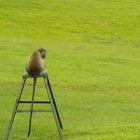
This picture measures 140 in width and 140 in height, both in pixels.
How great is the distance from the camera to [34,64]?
12.0m

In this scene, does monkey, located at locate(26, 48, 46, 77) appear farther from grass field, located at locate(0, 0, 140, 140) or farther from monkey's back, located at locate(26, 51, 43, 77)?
grass field, located at locate(0, 0, 140, 140)

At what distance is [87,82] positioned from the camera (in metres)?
26.2

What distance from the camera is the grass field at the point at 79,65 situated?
53.4ft

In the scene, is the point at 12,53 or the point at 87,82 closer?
the point at 87,82

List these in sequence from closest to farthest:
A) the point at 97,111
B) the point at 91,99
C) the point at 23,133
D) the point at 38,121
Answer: the point at 23,133 → the point at 38,121 → the point at 97,111 → the point at 91,99

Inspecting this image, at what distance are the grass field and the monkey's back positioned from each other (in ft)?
6.75

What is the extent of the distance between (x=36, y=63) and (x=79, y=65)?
61.5 feet

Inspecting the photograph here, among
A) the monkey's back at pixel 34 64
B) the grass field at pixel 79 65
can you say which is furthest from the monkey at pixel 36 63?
the grass field at pixel 79 65

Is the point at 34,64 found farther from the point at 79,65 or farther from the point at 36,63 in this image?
the point at 79,65

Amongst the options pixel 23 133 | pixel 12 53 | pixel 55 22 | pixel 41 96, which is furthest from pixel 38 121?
pixel 55 22

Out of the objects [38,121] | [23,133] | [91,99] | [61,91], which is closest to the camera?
[23,133]

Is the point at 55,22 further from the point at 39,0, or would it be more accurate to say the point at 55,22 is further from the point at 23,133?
the point at 23,133

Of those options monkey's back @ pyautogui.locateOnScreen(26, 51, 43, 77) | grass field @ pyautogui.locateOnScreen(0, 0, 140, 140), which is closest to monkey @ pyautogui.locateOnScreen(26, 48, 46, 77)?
monkey's back @ pyautogui.locateOnScreen(26, 51, 43, 77)

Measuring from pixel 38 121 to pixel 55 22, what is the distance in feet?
120
